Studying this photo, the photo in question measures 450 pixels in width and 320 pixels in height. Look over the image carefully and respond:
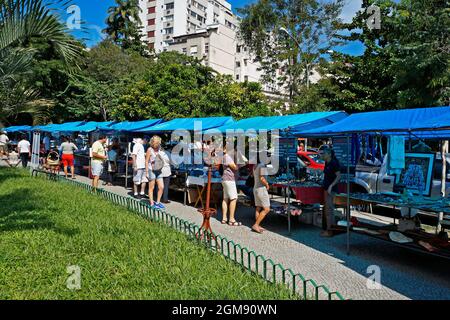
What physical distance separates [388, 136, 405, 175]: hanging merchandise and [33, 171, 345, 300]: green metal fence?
10.4 ft

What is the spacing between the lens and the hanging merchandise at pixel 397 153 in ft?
22.3

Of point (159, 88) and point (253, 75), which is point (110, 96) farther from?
point (253, 75)

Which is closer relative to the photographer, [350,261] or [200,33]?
[350,261]

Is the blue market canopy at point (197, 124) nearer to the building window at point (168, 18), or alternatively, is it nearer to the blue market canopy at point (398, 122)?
the blue market canopy at point (398, 122)

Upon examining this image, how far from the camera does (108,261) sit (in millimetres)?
4746

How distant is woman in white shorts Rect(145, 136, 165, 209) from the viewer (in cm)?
934

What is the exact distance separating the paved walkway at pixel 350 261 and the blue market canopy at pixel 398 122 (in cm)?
194

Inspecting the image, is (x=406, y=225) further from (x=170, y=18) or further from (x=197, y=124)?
(x=170, y=18)

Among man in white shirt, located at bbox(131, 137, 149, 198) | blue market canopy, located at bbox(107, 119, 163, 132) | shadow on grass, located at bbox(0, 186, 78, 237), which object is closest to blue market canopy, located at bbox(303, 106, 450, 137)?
shadow on grass, located at bbox(0, 186, 78, 237)

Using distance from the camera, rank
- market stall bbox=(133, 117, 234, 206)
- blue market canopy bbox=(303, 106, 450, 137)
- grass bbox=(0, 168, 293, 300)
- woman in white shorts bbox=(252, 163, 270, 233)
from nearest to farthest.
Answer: grass bbox=(0, 168, 293, 300) → blue market canopy bbox=(303, 106, 450, 137) → woman in white shorts bbox=(252, 163, 270, 233) → market stall bbox=(133, 117, 234, 206)

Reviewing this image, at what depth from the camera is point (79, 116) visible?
28156 mm

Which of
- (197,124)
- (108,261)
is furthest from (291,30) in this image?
(108,261)

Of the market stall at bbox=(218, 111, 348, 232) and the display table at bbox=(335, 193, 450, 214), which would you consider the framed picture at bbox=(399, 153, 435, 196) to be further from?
the market stall at bbox=(218, 111, 348, 232)

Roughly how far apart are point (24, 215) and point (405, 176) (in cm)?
705
